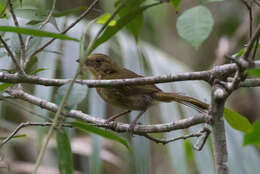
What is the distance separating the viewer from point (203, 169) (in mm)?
2506

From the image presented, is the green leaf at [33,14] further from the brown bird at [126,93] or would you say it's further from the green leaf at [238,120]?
the brown bird at [126,93]

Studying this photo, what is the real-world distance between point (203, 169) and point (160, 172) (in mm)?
3733

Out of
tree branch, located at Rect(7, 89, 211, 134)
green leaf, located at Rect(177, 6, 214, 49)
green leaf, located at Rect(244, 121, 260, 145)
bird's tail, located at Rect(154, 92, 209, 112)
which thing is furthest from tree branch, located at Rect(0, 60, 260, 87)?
bird's tail, located at Rect(154, 92, 209, 112)

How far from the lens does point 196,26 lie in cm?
100

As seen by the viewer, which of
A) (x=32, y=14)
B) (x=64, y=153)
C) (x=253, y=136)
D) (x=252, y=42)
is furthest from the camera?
(x=32, y=14)

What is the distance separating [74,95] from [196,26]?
1.22ft

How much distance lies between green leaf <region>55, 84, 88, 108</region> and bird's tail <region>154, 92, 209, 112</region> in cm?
102

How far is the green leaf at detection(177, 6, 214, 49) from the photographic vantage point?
3.18ft

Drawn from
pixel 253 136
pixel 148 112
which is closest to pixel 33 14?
pixel 253 136

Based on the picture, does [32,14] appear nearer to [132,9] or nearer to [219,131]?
[132,9]

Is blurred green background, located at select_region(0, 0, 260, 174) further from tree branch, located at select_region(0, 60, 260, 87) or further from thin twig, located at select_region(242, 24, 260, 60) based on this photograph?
thin twig, located at select_region(242, 24, 260, 60)

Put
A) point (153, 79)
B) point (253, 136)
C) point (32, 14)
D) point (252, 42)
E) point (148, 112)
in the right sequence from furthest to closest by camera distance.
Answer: point (148, 112), point (32, 14), point (153, 79), point (252, 42), point (253, 136)

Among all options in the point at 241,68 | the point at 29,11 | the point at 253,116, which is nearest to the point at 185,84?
the point at 29,11

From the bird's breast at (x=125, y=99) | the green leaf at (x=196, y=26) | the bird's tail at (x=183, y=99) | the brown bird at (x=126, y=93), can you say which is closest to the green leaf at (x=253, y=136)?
the green leaf at (x=196, y=26)
